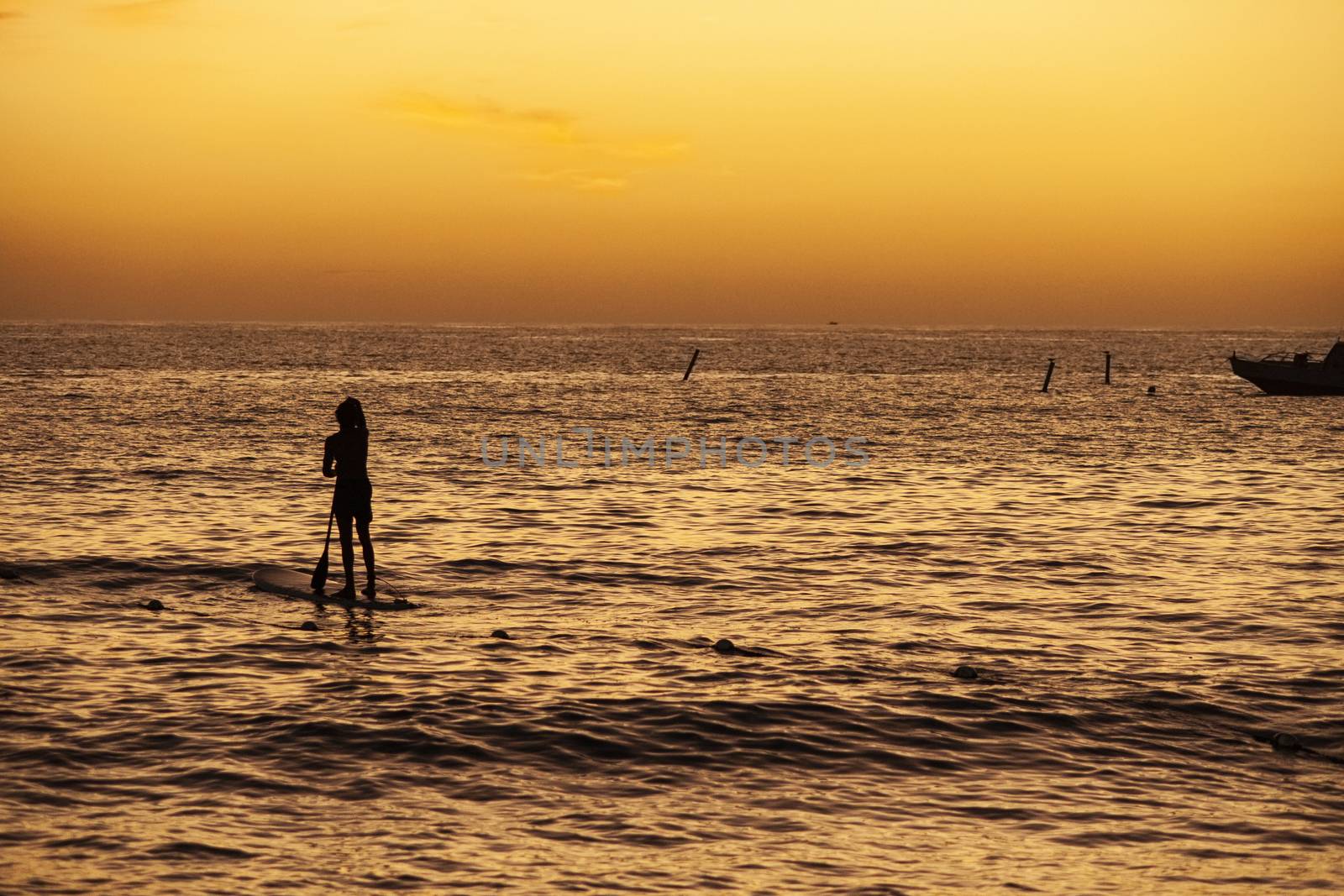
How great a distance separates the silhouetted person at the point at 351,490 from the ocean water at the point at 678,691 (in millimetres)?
750

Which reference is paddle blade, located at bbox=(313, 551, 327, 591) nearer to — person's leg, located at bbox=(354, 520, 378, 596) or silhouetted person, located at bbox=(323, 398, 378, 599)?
silhouetted person, located at bbox=(323, 398, 378, 599)

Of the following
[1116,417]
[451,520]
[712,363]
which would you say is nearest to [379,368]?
[712,363]

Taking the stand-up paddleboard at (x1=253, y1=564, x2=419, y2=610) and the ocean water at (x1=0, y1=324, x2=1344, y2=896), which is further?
the stand-up paddleboard at (x1=253, y1=564, x2=419, y2=610)

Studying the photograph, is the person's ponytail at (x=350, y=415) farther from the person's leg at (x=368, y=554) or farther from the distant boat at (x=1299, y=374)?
the distant boat at (x=1299, y=374)

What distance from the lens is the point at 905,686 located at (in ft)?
49.2

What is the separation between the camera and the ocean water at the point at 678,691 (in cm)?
1009

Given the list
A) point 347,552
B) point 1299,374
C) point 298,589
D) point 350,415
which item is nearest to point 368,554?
point 347,552

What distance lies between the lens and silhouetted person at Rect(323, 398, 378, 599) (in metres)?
18.9

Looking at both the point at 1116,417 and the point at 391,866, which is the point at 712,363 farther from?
the point at 391,866

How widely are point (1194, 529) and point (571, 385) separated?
3210 inches

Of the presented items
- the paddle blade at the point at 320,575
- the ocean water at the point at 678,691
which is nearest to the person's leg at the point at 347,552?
the paddle blade at the point at 320,575

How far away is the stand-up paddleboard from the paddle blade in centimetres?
9

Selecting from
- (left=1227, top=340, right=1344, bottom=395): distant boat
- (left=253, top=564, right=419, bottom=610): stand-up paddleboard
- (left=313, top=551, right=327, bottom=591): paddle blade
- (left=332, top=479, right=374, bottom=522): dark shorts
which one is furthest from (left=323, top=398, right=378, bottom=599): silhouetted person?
(left=1227, top=340, right=1344, bottom=395): distant boat

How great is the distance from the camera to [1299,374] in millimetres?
80875
